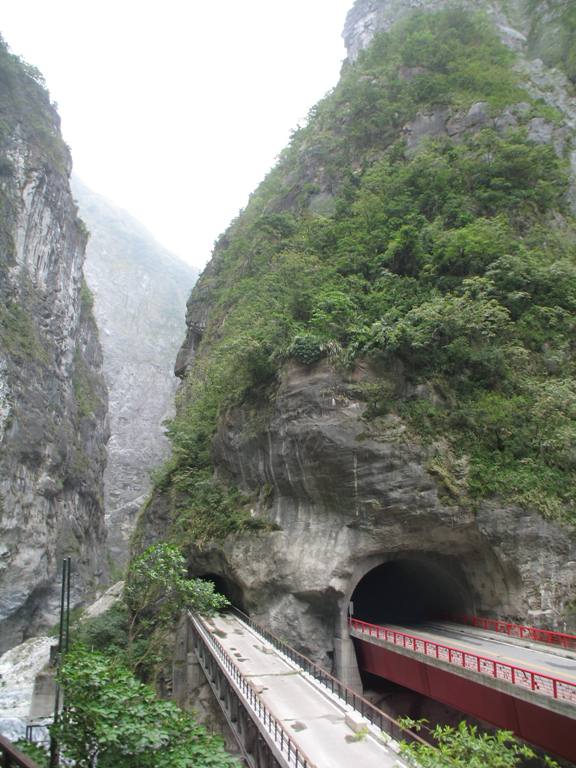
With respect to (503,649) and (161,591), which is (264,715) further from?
(161,591)

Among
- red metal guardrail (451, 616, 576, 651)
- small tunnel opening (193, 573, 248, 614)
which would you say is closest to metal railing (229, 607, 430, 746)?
small tunnel opening (193, 573, 248, 614)

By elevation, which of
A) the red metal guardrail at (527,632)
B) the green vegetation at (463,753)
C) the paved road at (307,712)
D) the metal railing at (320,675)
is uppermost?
the green vegetation at (463,753)

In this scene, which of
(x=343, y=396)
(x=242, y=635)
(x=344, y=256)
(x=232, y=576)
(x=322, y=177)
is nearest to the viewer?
(x=242, y=635)

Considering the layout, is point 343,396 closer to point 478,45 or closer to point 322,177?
point 322,177

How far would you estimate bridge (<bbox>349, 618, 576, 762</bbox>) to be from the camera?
11.0 m

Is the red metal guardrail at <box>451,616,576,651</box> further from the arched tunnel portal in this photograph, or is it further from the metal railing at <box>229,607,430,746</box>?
the metal railing at <box>229,607,430,746</box>

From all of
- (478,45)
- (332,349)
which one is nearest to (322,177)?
(478,45)

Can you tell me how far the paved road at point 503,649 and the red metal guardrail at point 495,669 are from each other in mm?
818

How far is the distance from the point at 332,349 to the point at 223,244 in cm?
3003

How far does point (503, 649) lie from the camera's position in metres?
15.6

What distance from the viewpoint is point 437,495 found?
19844 mm

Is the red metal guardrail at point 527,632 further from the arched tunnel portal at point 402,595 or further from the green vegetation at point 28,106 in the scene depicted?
the green vegetation at point 28,106

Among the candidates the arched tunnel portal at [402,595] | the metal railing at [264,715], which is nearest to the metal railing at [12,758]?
the metal railing at [264,715]

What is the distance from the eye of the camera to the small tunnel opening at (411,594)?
2224 centimetres
